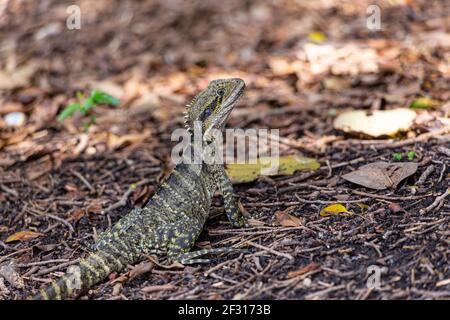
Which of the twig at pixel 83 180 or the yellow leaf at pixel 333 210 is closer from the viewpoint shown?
the yellow leaf at pixel 333 210

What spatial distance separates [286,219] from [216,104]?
1564mm

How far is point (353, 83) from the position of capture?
1043 centimetres

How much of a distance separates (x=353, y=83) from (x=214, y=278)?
5.64 m

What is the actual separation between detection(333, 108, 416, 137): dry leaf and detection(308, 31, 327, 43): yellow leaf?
3.80 meters

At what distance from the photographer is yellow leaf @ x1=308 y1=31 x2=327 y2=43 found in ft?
40.0

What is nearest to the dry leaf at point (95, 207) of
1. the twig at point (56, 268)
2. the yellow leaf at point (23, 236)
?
the yellow leaf at point (23, 236)

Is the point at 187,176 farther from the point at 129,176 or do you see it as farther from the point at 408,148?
the point at 408,148

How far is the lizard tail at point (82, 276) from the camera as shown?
18.2 feet

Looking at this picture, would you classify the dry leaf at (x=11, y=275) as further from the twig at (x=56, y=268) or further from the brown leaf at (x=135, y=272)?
the brown leaf at (x=135, y=272)

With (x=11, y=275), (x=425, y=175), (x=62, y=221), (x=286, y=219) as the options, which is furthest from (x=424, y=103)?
(x=11, y=275)

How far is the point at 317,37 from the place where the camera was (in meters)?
12.3

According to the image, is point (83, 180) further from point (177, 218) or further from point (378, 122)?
point (378, 122)

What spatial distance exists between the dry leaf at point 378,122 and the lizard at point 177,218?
2.14 metres

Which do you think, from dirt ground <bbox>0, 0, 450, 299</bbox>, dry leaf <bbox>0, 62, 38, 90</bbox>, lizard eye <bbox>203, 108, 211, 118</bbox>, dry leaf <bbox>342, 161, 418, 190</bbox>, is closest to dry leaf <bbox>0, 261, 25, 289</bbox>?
dirt ground <bbox>0, 0, 450, 299</bbox>
